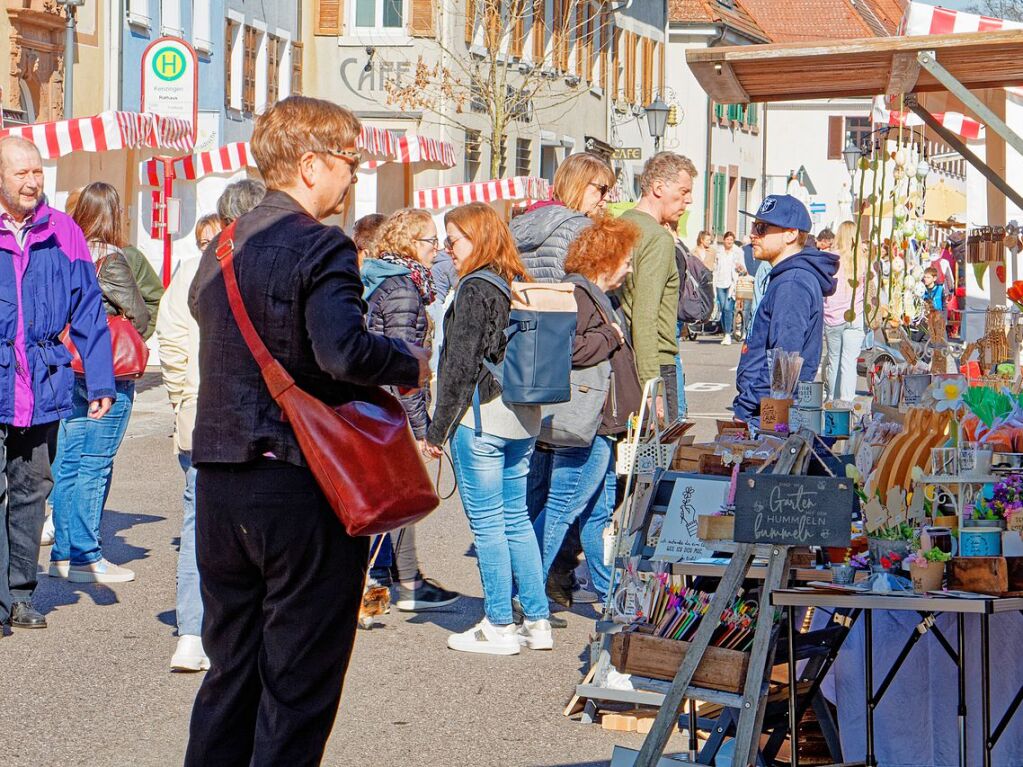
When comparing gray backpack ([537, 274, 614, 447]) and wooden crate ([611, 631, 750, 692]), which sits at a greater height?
gray backpack ([537, 274, 614, 447])

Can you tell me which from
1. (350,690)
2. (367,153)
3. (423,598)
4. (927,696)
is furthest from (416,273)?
(367,153)

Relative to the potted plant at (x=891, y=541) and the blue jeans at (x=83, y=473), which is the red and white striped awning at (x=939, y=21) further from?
the blue jeans at (x=83, y=473)

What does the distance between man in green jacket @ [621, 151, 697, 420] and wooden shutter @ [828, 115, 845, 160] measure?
178 ft

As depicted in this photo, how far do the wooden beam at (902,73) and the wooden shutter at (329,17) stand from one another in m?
26.6

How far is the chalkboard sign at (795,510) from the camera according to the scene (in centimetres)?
409

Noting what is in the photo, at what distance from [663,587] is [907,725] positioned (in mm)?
834

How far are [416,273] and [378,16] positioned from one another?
2524 centimetres

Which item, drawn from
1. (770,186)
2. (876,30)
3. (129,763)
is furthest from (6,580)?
(876,30)

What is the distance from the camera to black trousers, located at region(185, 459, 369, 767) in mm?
3887

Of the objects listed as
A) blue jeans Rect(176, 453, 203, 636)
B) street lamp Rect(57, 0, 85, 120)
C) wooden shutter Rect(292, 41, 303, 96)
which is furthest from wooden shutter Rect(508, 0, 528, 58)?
blue jeans Rect(176, 453, 203, 636)

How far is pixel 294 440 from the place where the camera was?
3.88m

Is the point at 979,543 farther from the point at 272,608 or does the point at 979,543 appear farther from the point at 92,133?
the point at 92,133

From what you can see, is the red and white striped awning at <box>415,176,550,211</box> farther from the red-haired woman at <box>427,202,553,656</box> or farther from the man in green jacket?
the red-haired woman at <box>427,202,553,656</box>

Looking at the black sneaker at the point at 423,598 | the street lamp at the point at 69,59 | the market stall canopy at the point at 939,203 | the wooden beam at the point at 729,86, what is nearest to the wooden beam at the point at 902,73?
the wooden beam at the point at 729,86
